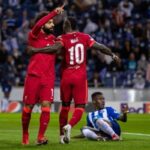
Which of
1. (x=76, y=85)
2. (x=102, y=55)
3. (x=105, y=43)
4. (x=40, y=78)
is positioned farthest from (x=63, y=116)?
(x=105, y=43)

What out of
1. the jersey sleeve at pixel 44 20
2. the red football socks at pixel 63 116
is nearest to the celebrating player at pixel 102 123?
the red football socks at pixel 63 116

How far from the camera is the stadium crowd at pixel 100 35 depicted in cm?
2846

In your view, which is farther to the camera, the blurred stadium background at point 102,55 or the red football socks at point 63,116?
the blurred stadium background at point 102,55

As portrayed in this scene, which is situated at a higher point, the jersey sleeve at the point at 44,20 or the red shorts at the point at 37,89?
the jersey sleeve at the point at 44,20

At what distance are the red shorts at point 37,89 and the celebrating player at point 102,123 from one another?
1.22 meters

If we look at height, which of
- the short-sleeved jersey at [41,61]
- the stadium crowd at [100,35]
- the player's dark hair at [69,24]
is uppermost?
the stadium crowd at [100,35]

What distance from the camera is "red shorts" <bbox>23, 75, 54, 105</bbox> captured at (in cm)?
1262

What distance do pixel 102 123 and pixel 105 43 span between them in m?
17.8

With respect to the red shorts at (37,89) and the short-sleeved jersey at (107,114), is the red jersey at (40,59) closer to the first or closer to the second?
the red shorts at (37,89)

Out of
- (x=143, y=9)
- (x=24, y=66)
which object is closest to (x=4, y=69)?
(x=24, y=66)

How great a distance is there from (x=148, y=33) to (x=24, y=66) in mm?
5292

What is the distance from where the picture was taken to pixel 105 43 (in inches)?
1226

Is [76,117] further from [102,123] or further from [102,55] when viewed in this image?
[102,55]

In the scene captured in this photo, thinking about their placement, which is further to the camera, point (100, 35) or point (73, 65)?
point (100, 35)
